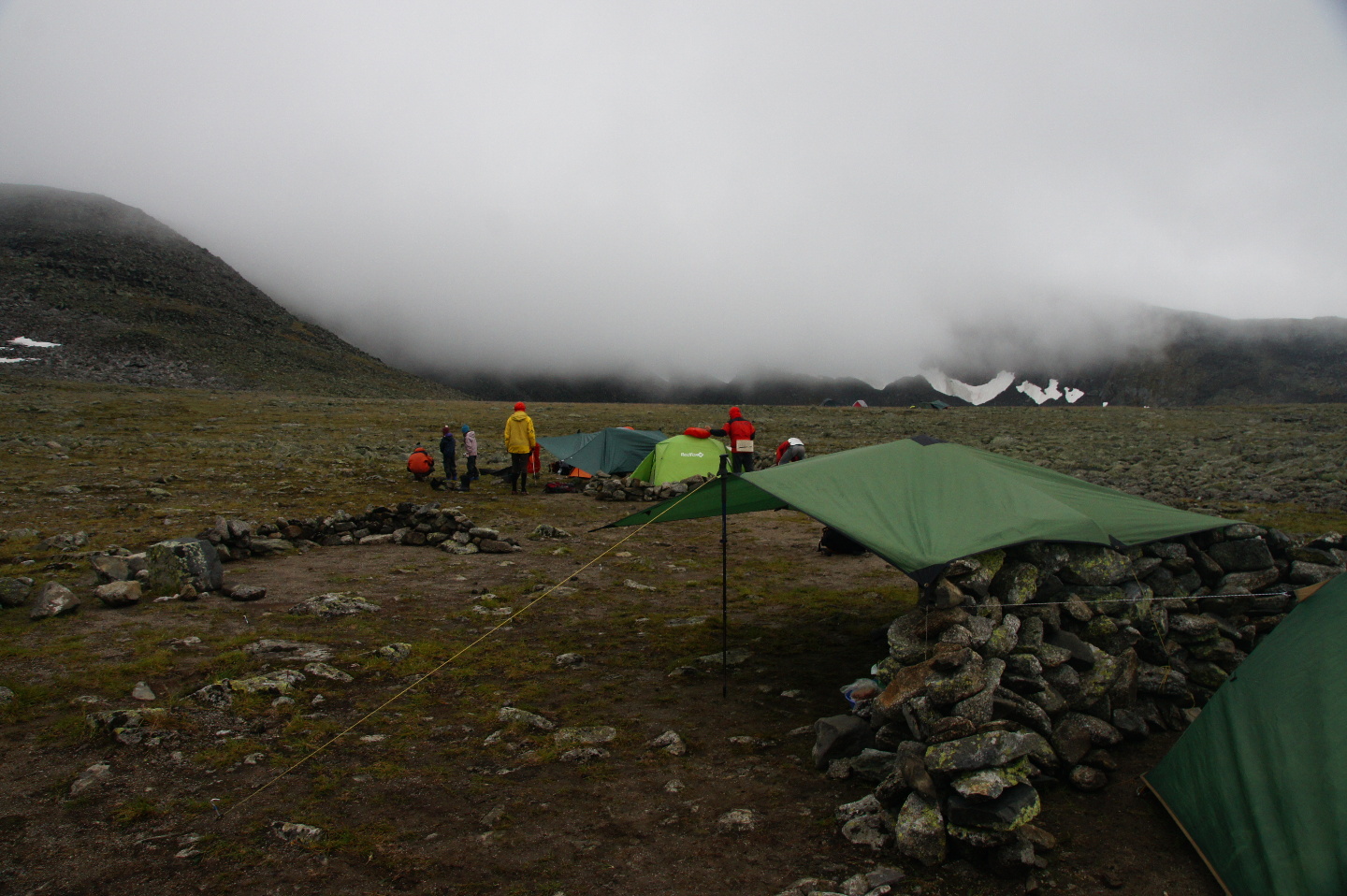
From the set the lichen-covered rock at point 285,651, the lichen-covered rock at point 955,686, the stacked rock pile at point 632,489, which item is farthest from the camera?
the stacked rock pile at point 632,489

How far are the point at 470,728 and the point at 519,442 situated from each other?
13966 millimetres

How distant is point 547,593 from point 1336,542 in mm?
9781

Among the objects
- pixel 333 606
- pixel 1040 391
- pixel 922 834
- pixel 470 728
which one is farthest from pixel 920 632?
pixel 1040 391

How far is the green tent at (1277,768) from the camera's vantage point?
407cm

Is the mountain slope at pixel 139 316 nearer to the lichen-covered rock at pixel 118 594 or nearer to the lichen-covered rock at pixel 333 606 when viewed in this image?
the lichen-covered rock at pixel 118 594

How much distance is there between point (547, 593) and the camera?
1102 centimetres

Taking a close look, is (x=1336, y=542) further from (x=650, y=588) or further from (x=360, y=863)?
(x=360, y=863)

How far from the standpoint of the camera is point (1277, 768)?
4.48 meters

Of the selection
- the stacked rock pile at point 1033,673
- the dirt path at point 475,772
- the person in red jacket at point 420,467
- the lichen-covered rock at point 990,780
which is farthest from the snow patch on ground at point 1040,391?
the lichen-covered rock at point 990,780

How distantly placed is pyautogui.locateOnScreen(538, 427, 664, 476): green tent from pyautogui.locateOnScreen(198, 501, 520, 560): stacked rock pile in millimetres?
7908

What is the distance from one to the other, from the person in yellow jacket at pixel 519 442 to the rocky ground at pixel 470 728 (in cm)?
→ 470

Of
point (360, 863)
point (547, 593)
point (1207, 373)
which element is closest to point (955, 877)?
point (360, 863)

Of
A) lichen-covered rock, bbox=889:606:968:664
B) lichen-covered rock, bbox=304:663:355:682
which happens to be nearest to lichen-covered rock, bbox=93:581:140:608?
lichen-covered rock, bbox=304:663:355:682

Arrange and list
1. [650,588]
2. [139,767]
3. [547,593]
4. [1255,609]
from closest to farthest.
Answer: [139,767], [1255,609], [547,593], [650,588]
